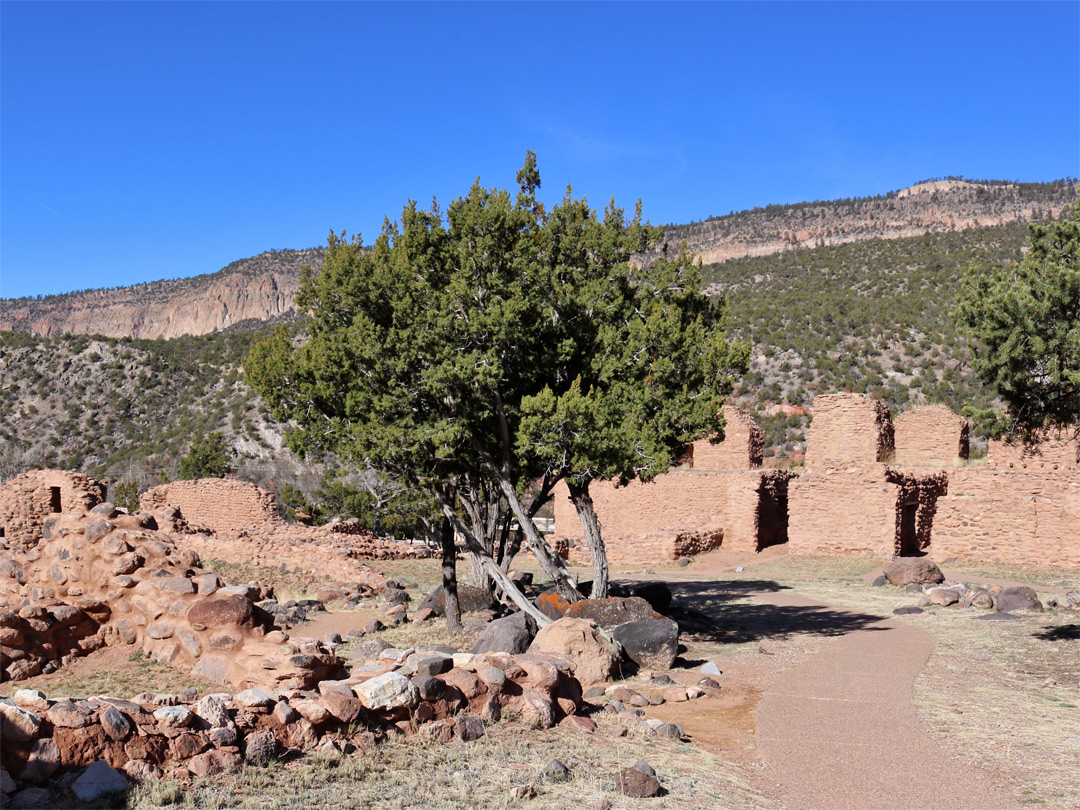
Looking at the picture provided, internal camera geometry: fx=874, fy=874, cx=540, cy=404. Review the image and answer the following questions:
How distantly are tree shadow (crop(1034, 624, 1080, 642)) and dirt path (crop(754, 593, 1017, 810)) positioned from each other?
195 cm

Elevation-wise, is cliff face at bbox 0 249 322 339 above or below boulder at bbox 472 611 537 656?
above

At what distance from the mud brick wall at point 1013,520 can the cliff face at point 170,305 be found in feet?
284

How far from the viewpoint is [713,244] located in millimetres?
75875

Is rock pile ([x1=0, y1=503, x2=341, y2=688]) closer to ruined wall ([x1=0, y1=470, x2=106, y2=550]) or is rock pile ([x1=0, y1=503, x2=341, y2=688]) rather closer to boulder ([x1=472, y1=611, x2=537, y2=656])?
boulder ([x1=472, y1=611, x2=537, y2=656])

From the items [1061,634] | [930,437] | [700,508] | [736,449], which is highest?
[930,437]

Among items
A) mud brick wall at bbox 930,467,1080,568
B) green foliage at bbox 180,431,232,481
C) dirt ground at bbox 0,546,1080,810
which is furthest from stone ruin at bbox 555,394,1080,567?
green foliage at bbox 180,431,232,481

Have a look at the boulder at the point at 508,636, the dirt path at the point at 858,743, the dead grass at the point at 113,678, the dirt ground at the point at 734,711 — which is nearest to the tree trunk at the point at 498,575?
the boulder at the point at 508,636

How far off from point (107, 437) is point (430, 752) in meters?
55.9

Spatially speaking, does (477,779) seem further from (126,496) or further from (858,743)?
(126,496)

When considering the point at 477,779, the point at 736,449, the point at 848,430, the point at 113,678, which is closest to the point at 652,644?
the point at 477,779

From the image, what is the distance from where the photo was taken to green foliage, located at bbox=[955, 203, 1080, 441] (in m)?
10.2

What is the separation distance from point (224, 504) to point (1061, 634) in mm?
22356

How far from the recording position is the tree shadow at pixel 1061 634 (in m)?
11.7

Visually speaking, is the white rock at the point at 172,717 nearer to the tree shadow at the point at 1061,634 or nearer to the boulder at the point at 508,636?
the boulder at the point at 508,636
